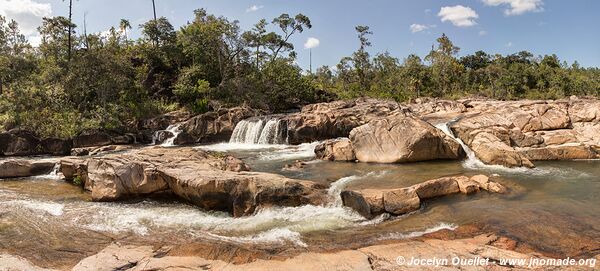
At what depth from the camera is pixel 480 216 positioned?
9.30 meters

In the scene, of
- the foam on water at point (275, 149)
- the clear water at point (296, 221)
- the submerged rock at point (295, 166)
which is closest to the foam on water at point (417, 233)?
the clear water at point (296, 221)

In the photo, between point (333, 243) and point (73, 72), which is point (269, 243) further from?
point (73, 72)

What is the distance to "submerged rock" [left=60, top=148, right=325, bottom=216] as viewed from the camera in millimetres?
10281

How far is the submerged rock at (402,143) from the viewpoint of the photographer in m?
16.8

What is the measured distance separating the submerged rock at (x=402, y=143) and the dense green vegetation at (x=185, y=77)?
1896cm

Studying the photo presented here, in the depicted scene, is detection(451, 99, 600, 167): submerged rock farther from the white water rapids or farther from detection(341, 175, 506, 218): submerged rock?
the white water rapids

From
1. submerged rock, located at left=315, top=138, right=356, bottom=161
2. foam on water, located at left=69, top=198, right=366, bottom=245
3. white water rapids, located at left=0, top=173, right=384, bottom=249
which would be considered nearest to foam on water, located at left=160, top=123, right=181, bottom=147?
submerged rock, located at left=315, top=138, right=356, bottom=161

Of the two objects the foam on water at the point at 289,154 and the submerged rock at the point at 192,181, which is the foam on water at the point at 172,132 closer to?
the foam on water at the point at 289,154

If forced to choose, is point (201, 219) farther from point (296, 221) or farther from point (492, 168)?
point (492, 168)

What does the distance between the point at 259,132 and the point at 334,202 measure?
1738 centimetres

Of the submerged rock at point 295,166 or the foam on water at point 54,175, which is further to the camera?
the submerged rock at point 295,166

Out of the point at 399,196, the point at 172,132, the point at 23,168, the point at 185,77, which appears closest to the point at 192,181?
the point at 399,196

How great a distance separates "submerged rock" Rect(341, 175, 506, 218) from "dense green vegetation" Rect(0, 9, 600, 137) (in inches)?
901

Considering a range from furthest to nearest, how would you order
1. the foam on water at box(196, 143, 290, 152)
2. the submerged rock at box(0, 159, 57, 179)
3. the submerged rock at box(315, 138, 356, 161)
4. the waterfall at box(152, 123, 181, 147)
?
the waterfall at box(152, 123, 181, 147) → the foam on water at box(196, 143, 290, 152) → the submerged rock at box(315, 138, 356, 161) → the submerged rock at box(0, 159, 57, 179)
